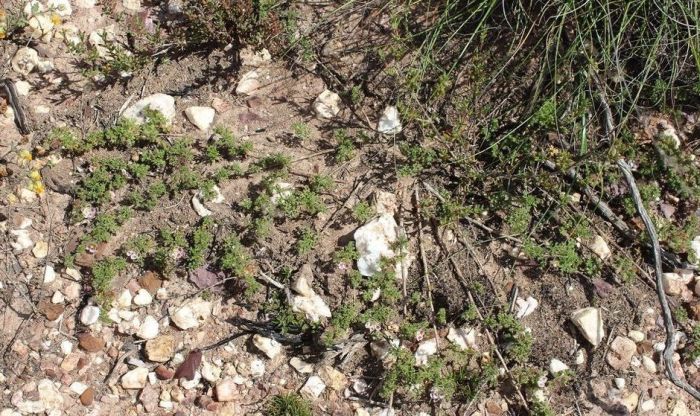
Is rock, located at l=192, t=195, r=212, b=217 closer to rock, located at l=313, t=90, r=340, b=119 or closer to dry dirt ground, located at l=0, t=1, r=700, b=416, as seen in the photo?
dry dirt ground, located at l=0, t=1, r=700, b=416

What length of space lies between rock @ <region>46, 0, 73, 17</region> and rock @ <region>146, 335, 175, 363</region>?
77.3 inches

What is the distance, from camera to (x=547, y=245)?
11.6 ft

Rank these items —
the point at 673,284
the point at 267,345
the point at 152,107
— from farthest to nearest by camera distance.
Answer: the point at 152,107
the point at 673,284
the point at 267,345

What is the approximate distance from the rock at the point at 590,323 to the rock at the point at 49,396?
8.62 feet

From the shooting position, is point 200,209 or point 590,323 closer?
point 590,323

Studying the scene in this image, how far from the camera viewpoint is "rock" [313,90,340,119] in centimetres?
375

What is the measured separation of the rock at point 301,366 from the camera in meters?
3.38

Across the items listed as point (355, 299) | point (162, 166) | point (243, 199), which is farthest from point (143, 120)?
point (355, 299)

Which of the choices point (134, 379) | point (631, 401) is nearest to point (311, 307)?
point (134, 379)

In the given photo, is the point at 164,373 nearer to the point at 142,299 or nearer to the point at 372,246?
the point at 142,299

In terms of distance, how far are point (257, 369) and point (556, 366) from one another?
152 cm

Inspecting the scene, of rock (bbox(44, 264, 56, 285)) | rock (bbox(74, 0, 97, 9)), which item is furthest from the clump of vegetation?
rock (bbox(74, 0, 97, 9))

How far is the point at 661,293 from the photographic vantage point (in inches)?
131

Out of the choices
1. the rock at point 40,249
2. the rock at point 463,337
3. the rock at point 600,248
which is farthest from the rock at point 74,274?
the rock at point 600,248
